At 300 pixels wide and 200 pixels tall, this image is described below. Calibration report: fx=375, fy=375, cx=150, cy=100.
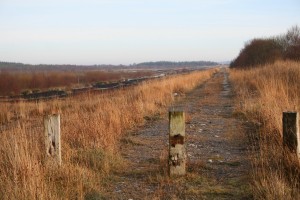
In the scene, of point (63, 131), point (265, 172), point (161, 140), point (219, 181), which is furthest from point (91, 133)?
point (265, 172)

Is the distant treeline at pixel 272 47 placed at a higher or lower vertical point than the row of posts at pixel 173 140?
higher

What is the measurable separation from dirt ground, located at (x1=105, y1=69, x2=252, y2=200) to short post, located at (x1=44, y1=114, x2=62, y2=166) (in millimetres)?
818

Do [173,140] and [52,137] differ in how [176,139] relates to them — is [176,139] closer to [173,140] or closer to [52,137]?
[173,140]

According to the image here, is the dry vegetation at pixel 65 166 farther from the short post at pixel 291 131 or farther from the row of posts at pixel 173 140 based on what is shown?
the short post at pixel 291 131

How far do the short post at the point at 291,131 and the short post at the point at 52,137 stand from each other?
117 inches

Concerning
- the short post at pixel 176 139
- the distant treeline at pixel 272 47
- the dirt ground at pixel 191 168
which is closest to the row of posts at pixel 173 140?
the short post at pixel 176 139

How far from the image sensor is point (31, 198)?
378cm

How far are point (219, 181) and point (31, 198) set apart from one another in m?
2.38

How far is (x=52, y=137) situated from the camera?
5000mm

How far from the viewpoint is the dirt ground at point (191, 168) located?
446 centimetres

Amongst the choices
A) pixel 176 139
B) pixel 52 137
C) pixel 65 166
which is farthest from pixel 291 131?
pixel 52 137

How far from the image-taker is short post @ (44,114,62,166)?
195 inches

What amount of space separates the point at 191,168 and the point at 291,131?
4.84 ft

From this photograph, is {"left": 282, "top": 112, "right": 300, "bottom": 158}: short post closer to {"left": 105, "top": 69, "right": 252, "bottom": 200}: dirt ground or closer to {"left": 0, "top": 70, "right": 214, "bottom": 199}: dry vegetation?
{"left": 105, "top": 69, "right": 252, "bottom": 200}: dirt ground
